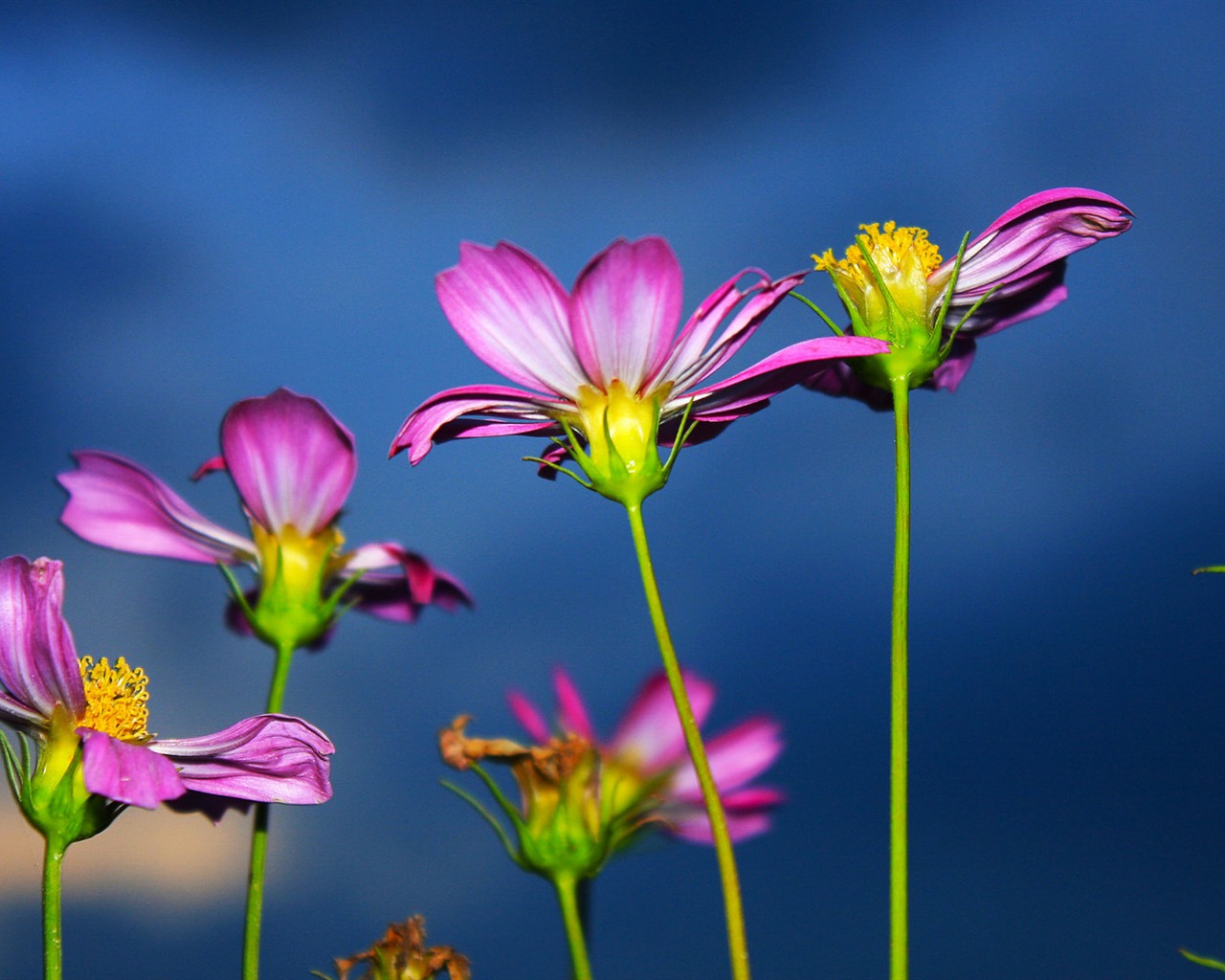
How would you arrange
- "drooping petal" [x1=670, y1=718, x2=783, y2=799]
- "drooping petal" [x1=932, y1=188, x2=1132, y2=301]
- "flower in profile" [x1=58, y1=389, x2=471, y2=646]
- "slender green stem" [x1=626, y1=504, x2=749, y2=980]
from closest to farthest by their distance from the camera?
"slender green stem" [x1=626, y1=504, x2=749, y2=980] → "drooping petal" [x1=932, y1=188, x2=1132, y2=301] → "flower in profile" [x1=58, y1=389, x2=471, y2=646] → "drooping petal" [x1=670, y1=718, x2=783, y2=799]

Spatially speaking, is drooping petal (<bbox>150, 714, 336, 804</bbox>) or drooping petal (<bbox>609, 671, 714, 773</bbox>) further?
drooping petal (<bbox>609, 671, 714, 773</bbox>)

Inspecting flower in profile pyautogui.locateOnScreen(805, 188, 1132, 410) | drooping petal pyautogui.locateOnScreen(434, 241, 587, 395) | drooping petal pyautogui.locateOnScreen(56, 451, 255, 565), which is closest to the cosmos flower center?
flower in profile pyautogui.locateOnScreen(805, 188, 1132, 410)

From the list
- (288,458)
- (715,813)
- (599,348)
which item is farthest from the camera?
(288,458)

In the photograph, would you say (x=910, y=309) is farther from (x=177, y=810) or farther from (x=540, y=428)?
(x=177, y=810)

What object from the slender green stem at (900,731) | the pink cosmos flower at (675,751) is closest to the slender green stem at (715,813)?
the slender green stem at (900,731)

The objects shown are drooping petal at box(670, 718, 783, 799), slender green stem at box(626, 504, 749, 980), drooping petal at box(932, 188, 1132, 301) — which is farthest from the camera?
drooping petal at box(670, 718, 783, 799)

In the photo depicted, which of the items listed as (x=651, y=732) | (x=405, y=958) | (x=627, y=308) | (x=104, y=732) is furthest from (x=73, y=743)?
(x=651, y=732)

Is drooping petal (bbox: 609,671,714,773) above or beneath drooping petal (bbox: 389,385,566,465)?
beneath

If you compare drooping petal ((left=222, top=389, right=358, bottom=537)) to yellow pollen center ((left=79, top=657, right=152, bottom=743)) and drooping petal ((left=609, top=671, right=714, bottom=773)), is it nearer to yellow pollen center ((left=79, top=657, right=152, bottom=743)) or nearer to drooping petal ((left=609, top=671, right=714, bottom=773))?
yellow pollen center ((left=79, top=657, right=152, bottom=743))

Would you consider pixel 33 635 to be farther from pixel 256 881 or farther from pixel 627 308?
pixel 627 308
